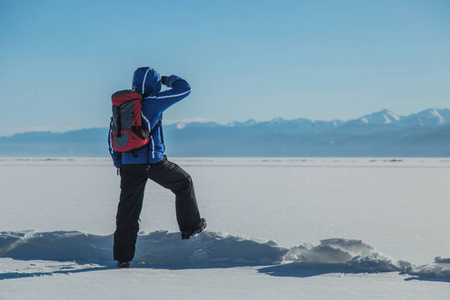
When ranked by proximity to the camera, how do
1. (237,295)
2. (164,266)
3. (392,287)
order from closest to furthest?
(237,295), (392,287), (164,266)

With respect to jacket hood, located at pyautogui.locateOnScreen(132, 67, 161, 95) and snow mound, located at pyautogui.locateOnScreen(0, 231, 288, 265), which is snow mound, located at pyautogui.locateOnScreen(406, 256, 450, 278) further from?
jacket hood, located at pyautogui.locateOnScreen(132, 67, 161, 95)

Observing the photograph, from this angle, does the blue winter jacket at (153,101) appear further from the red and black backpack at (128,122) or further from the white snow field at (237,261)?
the white snow field at (237,261)

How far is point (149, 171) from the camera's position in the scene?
3432 millimetres

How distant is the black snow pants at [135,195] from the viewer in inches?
136

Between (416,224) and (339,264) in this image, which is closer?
(339,264)

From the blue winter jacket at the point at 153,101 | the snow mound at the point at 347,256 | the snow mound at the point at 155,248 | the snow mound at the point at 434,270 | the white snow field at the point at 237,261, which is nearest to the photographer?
the white snow field at the point at 237,261

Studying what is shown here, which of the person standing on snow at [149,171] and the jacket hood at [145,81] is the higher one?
the jacket hood at [145,81]

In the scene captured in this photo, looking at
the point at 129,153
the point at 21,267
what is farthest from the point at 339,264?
the point at 21,267

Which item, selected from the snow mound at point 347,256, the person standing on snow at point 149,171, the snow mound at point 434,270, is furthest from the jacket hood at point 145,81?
the snow mound at point 434,270

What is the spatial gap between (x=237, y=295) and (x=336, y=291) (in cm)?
55

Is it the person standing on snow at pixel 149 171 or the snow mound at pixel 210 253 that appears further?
the person standing on snow at pixel 149 171

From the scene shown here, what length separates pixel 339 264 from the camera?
134 inches

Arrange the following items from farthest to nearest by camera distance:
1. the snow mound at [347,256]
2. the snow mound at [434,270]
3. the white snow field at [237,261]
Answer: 1. the snow mound at [347,256]
2. the snow mound at [434,270]
3. the white snow field at [237,261]

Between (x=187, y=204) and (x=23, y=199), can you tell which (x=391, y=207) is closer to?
(x=187, y=204)
